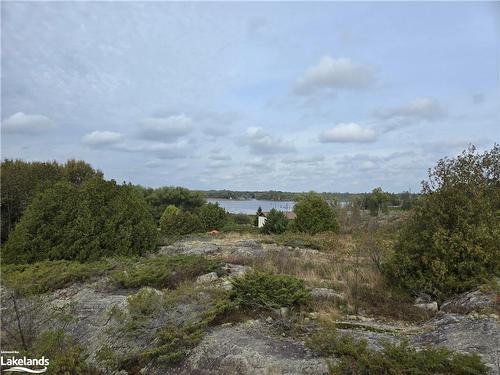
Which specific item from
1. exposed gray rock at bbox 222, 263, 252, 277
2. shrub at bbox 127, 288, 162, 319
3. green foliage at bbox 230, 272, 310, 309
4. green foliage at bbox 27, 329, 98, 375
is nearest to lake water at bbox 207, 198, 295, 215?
exposed gray rock at bbox 222, 263, 252, 277

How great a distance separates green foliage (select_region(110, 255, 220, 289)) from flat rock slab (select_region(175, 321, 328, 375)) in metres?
2.64

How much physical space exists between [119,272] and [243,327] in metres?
3.61

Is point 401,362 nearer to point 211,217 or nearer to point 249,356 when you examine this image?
point 249,356

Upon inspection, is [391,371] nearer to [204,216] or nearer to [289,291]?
[289,291]

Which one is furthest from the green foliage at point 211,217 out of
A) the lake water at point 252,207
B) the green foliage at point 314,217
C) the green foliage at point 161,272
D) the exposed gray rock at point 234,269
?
the green foliage at point 161,272

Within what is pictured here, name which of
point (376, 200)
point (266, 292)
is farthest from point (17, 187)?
point (376, 200)

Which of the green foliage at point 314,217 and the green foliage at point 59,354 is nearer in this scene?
the green foliage at point 59,354

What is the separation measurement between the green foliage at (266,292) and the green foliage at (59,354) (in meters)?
2.16

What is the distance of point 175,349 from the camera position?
15.2 feet

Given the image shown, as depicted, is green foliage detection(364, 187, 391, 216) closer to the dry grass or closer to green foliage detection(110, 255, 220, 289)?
the dry grass

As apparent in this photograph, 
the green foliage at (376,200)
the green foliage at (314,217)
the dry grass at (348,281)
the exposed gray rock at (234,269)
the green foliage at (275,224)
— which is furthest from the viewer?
the green foliage at (376,200)

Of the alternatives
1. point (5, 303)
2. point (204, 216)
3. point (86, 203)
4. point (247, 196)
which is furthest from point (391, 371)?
point (247, 196)

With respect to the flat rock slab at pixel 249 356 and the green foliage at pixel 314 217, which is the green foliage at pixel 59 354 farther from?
the green foliage at pixel 314 217

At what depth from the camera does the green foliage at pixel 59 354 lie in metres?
4.48
